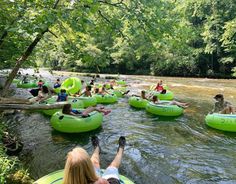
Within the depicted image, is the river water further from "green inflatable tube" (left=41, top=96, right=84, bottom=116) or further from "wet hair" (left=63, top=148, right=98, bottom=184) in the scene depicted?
"wet hair" (left=63, top=148, right=98, bottom=184)

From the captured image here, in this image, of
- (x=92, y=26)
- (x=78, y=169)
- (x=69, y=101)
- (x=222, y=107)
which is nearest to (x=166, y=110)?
(x=222, y=107)

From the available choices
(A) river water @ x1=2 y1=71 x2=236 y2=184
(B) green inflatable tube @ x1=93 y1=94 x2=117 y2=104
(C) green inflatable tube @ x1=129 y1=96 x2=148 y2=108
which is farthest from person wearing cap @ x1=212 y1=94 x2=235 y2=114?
(B) green inflatable tube @ x1=93 y1=94 x2=117 y2=104

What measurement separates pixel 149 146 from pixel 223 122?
2.58 metres

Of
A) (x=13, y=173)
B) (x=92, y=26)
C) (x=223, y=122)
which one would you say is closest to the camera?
(x=13, y=173)

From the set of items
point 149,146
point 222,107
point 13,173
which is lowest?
point 149,146

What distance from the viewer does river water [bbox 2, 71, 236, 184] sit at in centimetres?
611

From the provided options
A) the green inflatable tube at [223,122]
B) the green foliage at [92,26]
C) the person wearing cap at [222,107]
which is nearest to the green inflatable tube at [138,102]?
the person wearing cap at [222,107]

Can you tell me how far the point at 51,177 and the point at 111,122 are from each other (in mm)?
5959

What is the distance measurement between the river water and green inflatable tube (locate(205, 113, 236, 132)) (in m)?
0.17

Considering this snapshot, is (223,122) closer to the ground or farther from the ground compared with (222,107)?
Answer: closer to the ground

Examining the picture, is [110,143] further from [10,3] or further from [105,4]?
[10,3]

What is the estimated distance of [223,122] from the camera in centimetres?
888

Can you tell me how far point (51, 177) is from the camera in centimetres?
434

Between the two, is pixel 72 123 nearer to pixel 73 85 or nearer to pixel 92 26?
pixel 92 26
